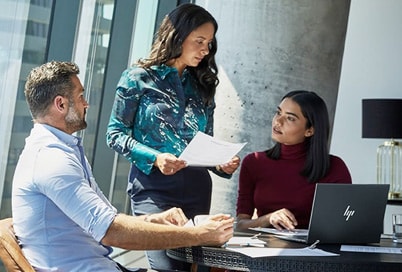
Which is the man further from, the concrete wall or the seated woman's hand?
the concrete wall

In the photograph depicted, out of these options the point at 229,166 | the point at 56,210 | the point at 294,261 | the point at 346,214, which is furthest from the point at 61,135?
the point at 229,166

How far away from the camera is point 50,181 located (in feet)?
6.73

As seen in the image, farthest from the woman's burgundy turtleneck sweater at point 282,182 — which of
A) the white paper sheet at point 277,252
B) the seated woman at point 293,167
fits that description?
the white paper sheet at point 277,252

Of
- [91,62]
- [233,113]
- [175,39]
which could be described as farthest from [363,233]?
[91,62]

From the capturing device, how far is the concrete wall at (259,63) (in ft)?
14.5

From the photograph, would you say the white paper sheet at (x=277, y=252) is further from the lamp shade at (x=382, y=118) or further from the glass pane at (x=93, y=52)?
the lamp shade at (x=382, y=118)

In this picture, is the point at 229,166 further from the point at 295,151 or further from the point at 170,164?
the point at 170,164

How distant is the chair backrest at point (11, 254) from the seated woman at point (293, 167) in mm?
1318

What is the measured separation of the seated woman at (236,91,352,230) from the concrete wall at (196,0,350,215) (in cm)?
103

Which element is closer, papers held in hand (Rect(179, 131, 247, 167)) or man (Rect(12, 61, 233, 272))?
man (Rect(12, 61, 233, 272))

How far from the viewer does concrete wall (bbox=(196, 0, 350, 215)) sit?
4.42 m

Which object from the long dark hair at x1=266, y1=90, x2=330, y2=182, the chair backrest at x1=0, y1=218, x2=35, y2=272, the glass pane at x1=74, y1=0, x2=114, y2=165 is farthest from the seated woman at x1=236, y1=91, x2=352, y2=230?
the glass pane at x1=74, y1=0, x2=114, y2=165

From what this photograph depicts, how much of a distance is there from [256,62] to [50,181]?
2541 millimetres

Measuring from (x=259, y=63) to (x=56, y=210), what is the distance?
2.52 m
